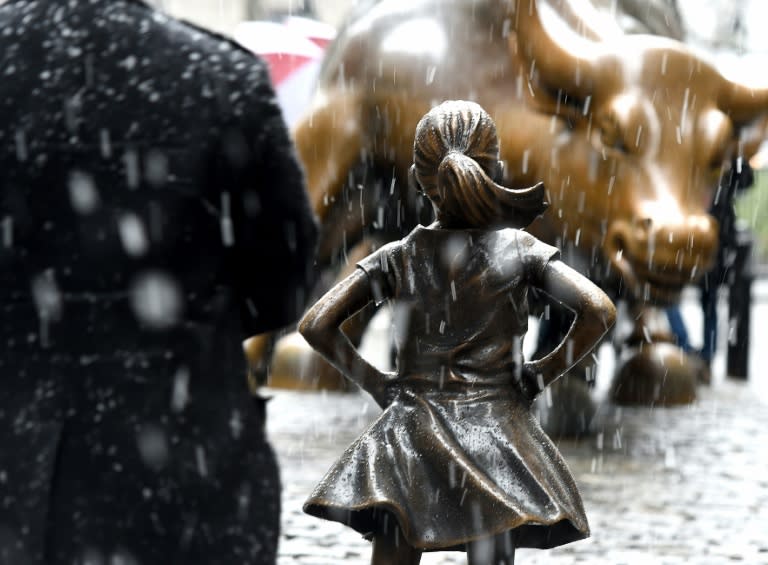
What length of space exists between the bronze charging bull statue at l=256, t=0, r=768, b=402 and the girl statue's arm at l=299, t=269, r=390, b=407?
280 centimetres

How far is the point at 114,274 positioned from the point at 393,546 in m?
0.95

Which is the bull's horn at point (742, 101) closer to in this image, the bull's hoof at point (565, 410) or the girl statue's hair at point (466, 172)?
the bull's hoof at point (565, 410)

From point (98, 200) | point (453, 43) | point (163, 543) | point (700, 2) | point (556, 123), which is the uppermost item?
point (700, 2)

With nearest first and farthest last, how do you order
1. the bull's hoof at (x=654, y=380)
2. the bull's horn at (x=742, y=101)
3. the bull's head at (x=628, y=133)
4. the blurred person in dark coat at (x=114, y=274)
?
the blurred person in dark coat at (x=114, y=274) < the bull's head at (x=628, y=133) < the bull's horn at (x=742, y=101) < the bull's hoof at (x=654, y=380)

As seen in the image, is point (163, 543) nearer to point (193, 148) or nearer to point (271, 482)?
point (271, 482)

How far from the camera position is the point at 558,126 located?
6289 mm

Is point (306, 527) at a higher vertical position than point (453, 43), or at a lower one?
lower

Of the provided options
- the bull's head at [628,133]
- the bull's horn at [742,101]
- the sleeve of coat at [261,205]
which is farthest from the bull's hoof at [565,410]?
the sleeve of coat at [261,205]

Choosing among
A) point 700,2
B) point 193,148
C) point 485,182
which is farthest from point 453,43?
point 700,2

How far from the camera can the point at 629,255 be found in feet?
18.9

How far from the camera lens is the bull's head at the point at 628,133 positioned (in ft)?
19.1

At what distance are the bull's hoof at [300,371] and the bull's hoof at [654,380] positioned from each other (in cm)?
190

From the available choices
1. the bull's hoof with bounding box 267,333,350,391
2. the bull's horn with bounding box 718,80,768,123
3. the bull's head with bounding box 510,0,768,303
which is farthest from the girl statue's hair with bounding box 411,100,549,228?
the bull's hoof with bounding box 267,333,350,391

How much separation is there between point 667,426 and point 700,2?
11.9 metres
